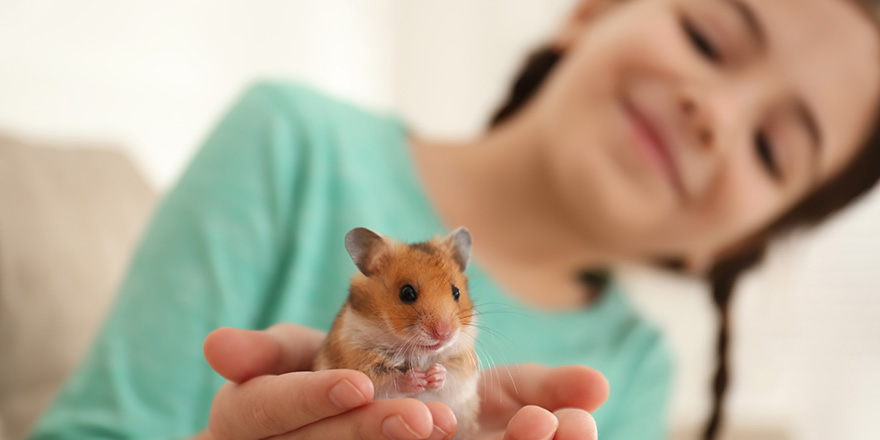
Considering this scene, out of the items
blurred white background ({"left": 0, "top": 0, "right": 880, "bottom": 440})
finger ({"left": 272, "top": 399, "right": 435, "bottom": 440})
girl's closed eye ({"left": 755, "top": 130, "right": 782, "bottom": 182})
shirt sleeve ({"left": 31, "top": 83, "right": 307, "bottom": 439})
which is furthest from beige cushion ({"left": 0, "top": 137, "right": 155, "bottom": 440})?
girl's closed eye ({"left": 755, "top": 130, "right": 782, "bottom": 182})

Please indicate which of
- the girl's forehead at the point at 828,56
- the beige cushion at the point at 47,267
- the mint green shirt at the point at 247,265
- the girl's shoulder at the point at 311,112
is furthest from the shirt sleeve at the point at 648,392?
the beige cushion at the point at 47,267

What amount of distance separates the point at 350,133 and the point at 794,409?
2815 mm

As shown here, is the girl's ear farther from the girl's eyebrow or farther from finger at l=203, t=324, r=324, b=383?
finger at l=203, t=324, r=324, b=383

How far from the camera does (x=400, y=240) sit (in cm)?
43

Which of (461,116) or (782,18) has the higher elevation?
(782,18)

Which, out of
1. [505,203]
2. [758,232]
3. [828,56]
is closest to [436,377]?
[505,203]

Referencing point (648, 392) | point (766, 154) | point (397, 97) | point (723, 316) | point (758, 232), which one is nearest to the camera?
point (766, 154)

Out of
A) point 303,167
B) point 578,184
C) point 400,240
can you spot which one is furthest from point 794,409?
point 400,240

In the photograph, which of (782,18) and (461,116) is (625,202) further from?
(461,116)

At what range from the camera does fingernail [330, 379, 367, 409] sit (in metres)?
0.35

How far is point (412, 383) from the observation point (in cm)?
41

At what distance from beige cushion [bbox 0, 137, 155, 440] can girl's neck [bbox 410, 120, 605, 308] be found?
1037 millimetres

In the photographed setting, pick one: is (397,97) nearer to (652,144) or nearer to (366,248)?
(652,144)

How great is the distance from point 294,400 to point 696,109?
0.91m
